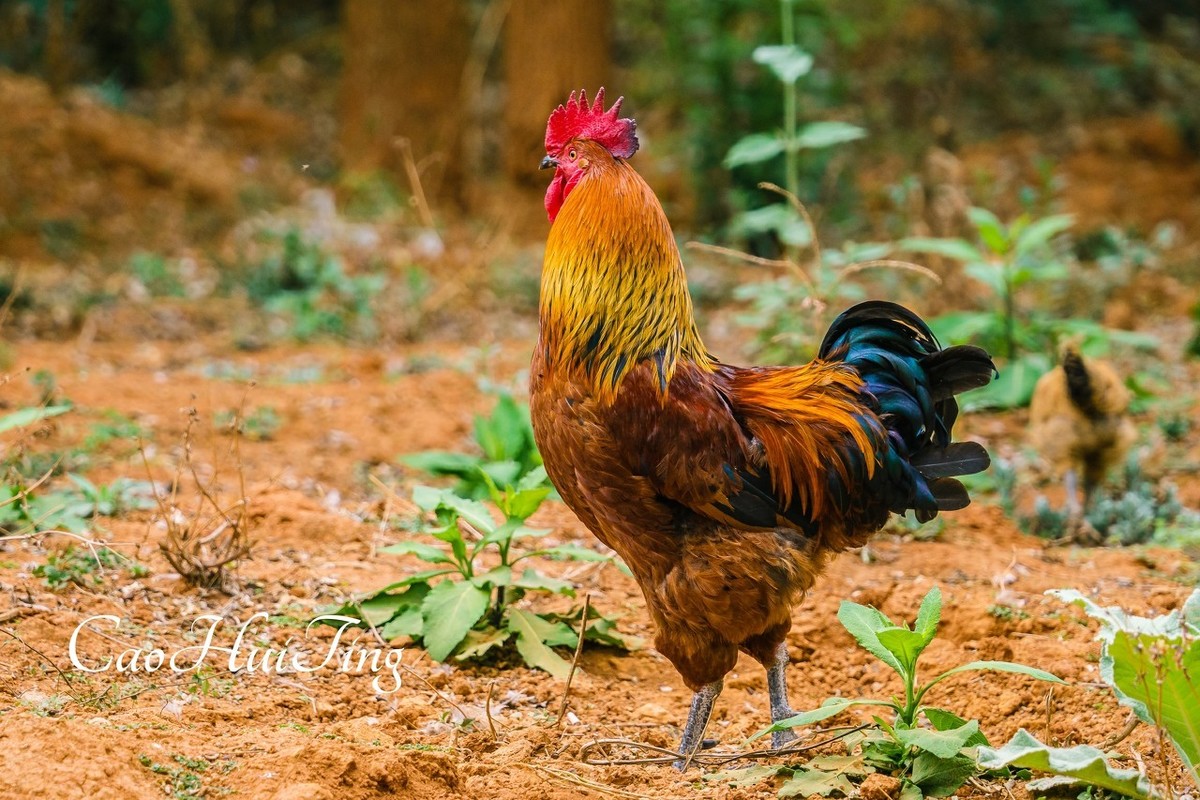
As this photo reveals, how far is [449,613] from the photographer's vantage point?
4227 mm

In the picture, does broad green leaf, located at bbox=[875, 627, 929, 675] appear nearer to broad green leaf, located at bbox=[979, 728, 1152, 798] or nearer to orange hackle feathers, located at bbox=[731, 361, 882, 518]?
broad green leaf, located at bbox=[979, 728, 1152, 798]

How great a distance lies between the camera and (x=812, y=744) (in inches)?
145

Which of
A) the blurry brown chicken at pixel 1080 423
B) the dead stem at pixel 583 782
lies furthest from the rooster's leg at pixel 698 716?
the blurry brown chicken at pixel 1080 423

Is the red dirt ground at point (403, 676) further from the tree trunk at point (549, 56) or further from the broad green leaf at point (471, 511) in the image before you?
the tree trunk at point (549, 56)

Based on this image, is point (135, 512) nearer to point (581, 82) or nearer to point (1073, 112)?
point (581, 82)

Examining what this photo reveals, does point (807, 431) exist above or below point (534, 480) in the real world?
above

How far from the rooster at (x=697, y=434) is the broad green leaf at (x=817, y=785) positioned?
42cm

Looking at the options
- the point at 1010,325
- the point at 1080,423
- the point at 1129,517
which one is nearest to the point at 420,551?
the point at 1080,423

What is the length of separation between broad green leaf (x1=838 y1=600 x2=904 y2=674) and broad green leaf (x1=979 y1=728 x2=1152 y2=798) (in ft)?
1.69

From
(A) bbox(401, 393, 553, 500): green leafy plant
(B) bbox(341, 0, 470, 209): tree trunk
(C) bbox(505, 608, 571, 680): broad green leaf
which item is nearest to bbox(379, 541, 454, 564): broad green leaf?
(C) bbox(505, 608, 571, 680): broad green leaf

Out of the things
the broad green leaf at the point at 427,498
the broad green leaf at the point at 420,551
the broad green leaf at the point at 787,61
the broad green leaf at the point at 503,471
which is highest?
the broad green leaf at the point at 787,61

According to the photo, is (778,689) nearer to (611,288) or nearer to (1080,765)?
(1080,765)

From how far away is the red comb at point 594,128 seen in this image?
13.0 ft

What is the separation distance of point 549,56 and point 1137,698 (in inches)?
385
